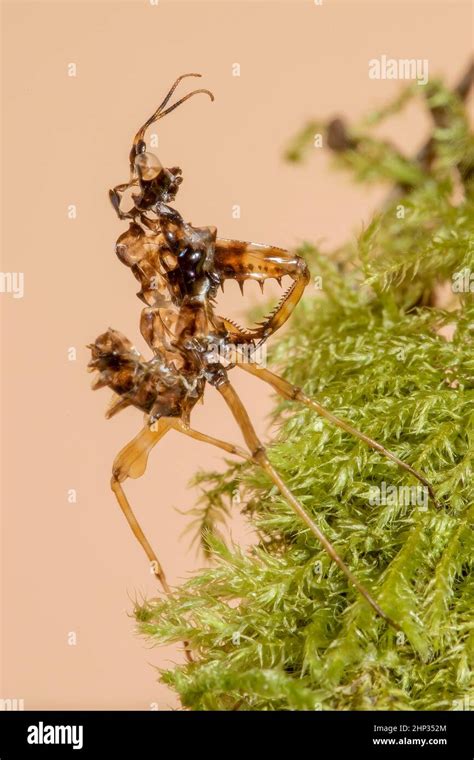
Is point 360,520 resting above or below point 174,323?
below

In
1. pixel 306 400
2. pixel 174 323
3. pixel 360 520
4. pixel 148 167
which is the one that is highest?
pixel 148 167

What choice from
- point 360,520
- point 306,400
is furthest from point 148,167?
point 360,520

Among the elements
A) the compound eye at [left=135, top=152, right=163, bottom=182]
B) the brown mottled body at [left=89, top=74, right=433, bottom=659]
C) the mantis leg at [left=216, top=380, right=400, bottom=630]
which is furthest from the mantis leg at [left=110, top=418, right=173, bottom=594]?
the compound eye at [left=135, top=152, right=163, bottom=182]

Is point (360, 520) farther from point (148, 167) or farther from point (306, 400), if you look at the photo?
point (148, 167)

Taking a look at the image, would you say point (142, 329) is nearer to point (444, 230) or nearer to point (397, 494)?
point (397, 494)

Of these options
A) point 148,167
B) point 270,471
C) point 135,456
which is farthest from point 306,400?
point 148,167

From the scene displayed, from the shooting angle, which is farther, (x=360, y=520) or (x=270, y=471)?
(x=360, y=520)

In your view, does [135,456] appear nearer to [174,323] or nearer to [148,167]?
[174,323]
